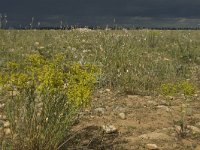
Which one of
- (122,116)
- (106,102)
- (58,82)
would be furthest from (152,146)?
(106,102)

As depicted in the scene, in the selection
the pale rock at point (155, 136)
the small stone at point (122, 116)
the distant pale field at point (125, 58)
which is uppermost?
the distant pale field at point (125, 58)

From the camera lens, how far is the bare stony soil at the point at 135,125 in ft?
24.3

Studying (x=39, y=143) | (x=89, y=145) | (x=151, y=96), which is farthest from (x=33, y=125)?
(x=151, y=96)

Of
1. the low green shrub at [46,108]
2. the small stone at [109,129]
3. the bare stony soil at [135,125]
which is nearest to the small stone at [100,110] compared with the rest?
the bare stony soil at [135,125]

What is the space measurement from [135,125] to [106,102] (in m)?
1.91

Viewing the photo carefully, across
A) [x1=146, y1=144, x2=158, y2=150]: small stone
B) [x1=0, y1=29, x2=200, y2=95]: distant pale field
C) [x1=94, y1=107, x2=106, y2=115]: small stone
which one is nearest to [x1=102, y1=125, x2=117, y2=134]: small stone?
[x1=146, y1=144, x2=158, y2=150]: small stone

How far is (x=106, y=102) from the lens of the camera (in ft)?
33.9

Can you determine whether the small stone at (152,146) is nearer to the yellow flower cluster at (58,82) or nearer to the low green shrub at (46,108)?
the low green shrub at (46,108)

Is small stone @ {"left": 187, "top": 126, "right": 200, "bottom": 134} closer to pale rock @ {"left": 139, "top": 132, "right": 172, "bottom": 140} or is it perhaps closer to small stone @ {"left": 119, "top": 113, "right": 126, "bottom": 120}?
pale rock @ {"left": 139, "top": 132, "right": 172, "bottom": 140}

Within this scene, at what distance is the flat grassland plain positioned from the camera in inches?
246

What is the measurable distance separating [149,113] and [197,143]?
200 centimetres

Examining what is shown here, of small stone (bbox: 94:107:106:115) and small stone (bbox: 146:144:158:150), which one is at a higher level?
small stone (bbox: 94:107:106:115)

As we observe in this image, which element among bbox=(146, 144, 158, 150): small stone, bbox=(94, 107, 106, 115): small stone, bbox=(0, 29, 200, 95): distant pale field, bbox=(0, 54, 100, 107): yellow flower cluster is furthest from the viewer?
bbox=(0, 29, 200, 95): distant pale field

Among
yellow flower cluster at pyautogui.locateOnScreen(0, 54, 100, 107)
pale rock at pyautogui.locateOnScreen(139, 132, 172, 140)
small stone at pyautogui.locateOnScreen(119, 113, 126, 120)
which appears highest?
yellow flower cluster at pyautogui.locateOnScreen(0, 54, 100, 107)
